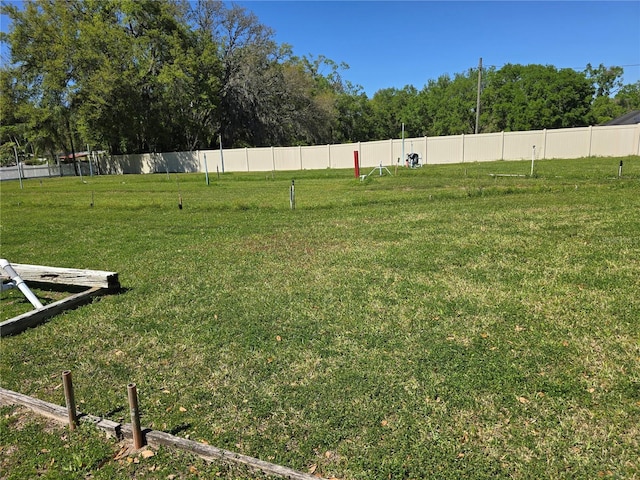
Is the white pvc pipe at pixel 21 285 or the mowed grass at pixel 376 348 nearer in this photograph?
the mowed grass at pixel 376 348

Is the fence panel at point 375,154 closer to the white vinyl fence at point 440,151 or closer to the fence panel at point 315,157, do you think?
the white vinyl fence at point 440,151

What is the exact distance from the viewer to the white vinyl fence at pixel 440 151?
27.6 meters

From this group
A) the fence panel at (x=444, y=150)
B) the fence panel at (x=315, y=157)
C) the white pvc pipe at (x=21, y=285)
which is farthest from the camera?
the fence panel at (x=315, y=157)

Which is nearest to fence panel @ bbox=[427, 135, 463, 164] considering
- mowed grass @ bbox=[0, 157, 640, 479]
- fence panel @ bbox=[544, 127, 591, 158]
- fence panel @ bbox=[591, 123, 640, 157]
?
fence panel @ bbox=[544, 127, 591, 158]

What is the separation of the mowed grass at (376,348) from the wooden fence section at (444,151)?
761 inches

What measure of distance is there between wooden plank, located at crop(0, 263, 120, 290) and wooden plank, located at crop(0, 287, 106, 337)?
14 centimetres

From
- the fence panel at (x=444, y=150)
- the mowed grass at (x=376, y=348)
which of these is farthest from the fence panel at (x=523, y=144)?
the mowed grass at (x=376, y=348)

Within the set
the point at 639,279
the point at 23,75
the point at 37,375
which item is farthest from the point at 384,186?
the point at 23,75

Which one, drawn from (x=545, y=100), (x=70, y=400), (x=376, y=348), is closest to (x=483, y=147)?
(x=545, y=100)

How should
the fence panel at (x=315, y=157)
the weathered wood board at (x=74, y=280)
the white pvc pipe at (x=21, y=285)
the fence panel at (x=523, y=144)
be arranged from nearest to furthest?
1. the white pvc pipe at (x=21, y=285)
2. the weathered wood board at (x=74, y=280)
3. the fence panel at (x=523, y=144)
4. the fence panel at (x=315, y=157)

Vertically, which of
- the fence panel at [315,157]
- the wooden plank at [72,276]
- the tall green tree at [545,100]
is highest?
the tall green tree at [545,100]

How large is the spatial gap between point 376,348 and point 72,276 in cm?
388

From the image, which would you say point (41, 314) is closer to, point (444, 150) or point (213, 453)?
point (213, 453)

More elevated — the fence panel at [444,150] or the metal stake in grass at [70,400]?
the fence panel at [444,150]
